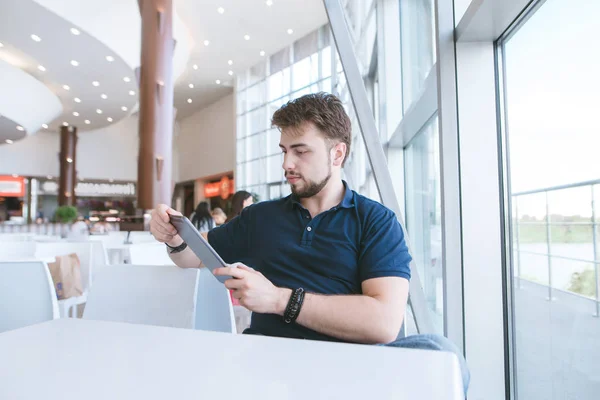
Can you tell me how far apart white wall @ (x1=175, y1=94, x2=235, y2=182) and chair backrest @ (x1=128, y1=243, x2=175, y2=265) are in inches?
465

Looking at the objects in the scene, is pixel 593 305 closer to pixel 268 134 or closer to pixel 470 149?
pixel 470 149

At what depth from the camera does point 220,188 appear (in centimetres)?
1543

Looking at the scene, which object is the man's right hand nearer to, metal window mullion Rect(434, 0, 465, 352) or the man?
the man

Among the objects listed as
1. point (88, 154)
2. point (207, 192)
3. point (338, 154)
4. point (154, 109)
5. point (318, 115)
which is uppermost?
point (88, 154)

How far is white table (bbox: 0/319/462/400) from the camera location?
0.55 metres

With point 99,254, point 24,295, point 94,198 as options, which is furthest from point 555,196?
point 94,198

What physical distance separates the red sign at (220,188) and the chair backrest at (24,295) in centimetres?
1253

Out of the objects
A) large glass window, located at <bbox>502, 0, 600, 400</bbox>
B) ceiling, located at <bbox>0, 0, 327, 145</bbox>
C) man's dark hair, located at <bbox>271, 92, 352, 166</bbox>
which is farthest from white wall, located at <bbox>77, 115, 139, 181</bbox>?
large glass window, located at <bbox>502, 0, 600, 400</bbox>

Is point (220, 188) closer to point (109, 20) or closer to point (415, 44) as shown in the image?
point (109, 20)

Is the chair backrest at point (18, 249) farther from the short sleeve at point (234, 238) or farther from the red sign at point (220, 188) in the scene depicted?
the red sign at point (220, 188)

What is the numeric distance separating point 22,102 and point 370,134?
32.5ft

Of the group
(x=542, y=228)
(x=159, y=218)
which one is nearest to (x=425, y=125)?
(x=542, y=228)

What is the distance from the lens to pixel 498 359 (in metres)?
1.67

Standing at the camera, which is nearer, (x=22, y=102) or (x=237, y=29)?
(x=22, y=102)
